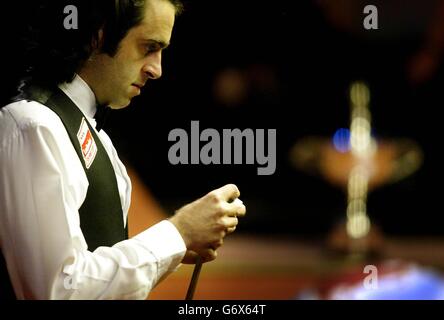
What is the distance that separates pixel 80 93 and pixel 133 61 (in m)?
0.13

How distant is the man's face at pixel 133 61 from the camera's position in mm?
1482

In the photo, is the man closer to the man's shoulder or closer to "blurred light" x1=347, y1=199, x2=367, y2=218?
the man's shoulder

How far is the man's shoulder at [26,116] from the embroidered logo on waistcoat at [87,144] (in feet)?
0.28

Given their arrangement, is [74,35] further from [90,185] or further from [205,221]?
[205,221]

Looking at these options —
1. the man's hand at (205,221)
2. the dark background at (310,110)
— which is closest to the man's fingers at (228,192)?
the man's hand at (205,221)

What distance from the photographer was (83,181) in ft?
4.44

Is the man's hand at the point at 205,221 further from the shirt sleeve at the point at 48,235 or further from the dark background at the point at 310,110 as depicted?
the dark background at the point at 310,110

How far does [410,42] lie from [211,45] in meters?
2.80

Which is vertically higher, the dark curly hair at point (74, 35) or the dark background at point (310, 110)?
the dark background at point (310, 110)

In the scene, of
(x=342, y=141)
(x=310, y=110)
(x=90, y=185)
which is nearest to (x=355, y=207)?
(x=342, y=141)

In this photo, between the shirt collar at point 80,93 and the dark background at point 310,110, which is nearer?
the shirt collar at point 80,93

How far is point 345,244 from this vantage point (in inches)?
218

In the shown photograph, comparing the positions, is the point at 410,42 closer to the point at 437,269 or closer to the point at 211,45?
the point at 437,269
